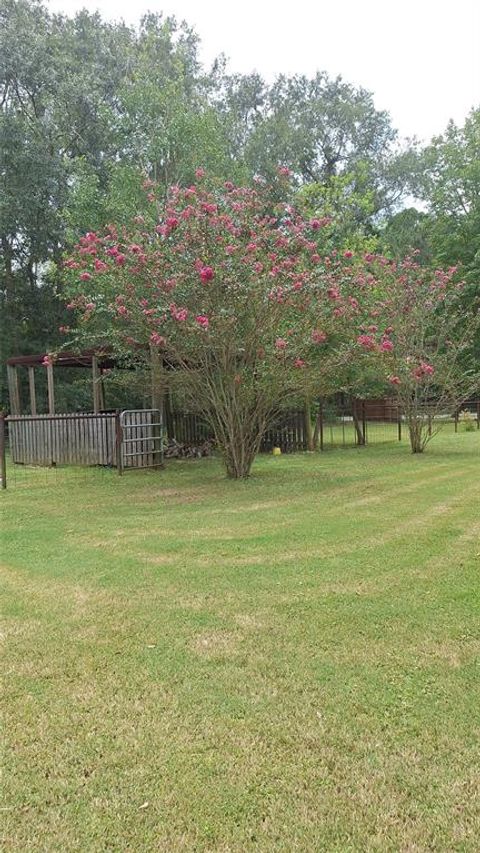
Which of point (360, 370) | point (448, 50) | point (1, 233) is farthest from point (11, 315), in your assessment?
point (448, 50)

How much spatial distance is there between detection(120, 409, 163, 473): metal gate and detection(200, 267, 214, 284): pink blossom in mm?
3901

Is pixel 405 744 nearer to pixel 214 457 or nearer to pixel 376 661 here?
pixel 376 661

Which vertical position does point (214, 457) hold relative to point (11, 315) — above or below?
below

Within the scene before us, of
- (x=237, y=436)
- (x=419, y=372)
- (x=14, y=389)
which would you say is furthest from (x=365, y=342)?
(x=14, y=389)

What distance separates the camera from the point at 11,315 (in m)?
20.1

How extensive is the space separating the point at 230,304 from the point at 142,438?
3.84 metres

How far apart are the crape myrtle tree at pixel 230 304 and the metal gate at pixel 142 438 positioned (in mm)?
1884

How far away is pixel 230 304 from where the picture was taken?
26.5 feet

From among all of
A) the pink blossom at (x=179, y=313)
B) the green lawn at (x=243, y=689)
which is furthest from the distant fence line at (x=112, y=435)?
the green lawn at (x=243, y=689)

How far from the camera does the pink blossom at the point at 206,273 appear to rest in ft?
24.7

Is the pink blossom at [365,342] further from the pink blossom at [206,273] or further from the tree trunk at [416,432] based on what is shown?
the tree trunk at [416,432]

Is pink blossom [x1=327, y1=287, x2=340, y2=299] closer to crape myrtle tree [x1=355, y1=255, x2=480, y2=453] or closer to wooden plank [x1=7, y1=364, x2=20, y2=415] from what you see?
crape myrtle tree [x1=355, y1=255, x2=480, y2=453]

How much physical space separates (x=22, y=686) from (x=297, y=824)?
1.39 metres

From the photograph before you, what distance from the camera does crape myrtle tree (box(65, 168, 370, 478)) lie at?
8.01 meters
